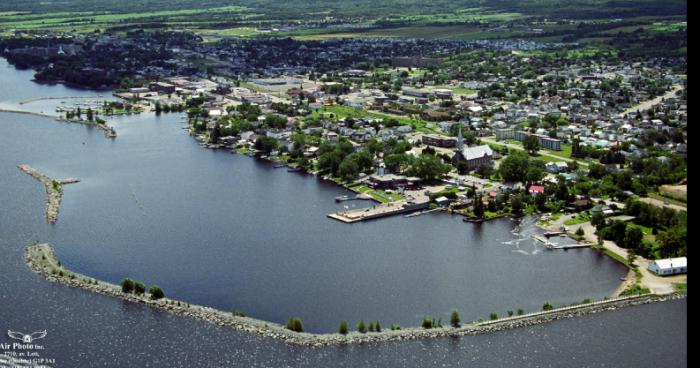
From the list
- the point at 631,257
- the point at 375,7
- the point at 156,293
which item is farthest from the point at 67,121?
the point at 375,7

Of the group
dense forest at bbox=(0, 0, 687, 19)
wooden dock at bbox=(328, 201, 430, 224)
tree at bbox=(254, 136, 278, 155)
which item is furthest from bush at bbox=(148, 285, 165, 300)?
dense forest at bbox=(0, 0, 687, 19)

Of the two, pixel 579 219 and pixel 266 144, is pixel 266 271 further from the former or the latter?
pixel 266 144

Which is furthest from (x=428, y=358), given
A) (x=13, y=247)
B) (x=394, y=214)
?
(x=13, y=247)

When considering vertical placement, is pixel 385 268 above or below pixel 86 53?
below

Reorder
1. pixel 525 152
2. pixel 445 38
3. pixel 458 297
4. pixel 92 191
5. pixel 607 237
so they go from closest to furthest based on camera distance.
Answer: pixel 458 297, pixel 607 237, pixel 92 191, pixel 525 152, pixel 445 38

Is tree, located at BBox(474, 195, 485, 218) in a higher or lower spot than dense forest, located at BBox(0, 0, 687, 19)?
lower

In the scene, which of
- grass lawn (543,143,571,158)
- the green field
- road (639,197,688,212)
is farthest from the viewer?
the green field

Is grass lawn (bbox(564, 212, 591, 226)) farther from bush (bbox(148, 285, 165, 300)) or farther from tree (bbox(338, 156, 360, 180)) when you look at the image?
bush (bbox(148, 285, 165, 300))

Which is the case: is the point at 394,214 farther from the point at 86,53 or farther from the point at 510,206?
→ the point at 86,53
